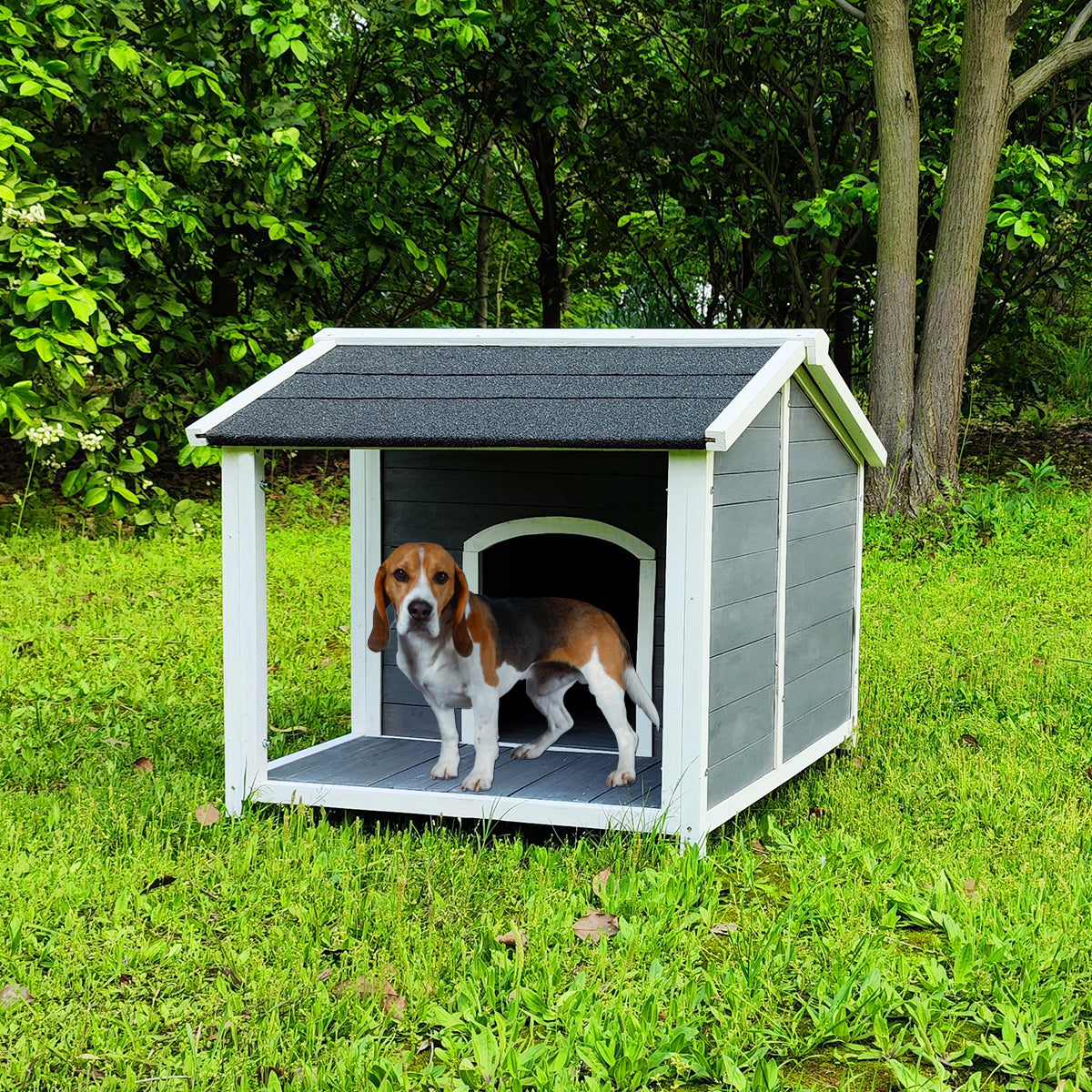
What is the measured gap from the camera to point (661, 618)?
5281 millimetres

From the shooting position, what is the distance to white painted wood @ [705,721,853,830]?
162 inches

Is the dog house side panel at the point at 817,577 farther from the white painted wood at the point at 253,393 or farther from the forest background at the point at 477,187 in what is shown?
the forest background at the point at 477,187

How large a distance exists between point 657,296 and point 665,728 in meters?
10.7

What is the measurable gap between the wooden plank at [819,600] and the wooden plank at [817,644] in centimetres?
3

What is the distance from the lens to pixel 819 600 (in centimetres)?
512

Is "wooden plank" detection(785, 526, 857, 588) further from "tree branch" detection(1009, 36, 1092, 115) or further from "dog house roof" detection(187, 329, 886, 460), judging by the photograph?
"tree branch" detection(1009, 36, 1092, 115)

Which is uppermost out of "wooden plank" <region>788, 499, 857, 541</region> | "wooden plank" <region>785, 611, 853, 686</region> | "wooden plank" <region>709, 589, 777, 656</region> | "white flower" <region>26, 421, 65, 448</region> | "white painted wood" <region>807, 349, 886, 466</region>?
"white painted wood" <region>807, 349, 886, 466</region>

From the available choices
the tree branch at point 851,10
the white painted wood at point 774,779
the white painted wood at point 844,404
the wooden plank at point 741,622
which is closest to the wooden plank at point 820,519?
the white painted wood at point 844,404

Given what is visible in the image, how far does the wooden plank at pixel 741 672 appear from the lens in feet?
13.3

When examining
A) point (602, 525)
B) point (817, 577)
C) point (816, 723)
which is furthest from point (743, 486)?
point (816, 723)

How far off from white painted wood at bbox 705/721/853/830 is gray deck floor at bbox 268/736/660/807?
23cm

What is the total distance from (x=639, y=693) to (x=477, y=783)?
31.8 inches

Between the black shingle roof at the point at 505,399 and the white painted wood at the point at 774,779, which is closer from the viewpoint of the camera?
the black shingle roof at the point at 505,399

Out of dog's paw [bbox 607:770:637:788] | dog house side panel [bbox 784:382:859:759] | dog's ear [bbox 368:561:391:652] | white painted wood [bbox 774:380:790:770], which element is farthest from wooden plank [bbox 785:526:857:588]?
dog's ear [bbox 368:561:391:652]
